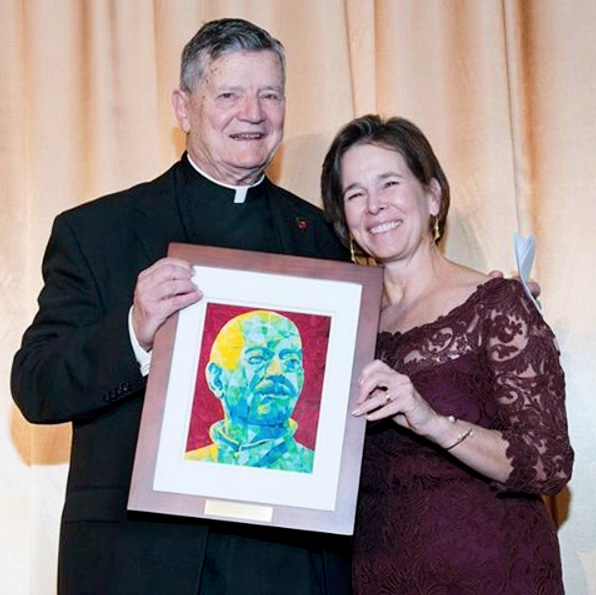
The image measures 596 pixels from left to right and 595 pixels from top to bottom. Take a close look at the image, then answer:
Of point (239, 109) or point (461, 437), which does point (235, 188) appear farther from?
point (461, 437)

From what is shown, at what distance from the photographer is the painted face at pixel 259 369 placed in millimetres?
1973

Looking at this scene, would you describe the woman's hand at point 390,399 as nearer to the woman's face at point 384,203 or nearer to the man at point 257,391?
the man at point 257,391

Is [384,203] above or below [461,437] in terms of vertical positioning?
above

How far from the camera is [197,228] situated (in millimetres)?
2420

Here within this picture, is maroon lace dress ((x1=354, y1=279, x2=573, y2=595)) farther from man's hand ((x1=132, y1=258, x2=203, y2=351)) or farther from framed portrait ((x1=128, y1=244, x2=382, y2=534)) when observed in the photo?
man's hand ((x1=132, y1=258, x2=203, y2=351))

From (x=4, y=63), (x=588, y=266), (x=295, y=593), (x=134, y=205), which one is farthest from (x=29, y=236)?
(x=588, y=266)

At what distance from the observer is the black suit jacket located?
2088 millimetres

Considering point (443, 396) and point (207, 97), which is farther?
point (207, 97)

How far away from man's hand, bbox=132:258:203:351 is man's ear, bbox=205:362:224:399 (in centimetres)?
11

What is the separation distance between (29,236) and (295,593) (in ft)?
3.86

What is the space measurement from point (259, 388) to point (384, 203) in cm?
48

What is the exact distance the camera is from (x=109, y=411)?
220 centimetres

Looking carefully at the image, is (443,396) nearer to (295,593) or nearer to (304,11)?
(295,593)

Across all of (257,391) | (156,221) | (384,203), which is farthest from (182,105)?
(257,391)
